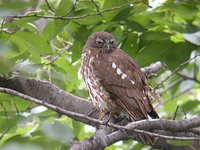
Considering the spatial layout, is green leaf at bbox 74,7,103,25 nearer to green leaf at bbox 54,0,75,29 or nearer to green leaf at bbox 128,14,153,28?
green leaf at bbox 54,0,75,29

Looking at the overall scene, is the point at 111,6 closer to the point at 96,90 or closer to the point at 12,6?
the point at 96,90

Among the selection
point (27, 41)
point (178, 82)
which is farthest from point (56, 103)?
point (178, 82)

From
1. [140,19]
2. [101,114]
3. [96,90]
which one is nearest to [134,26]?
[140,19]

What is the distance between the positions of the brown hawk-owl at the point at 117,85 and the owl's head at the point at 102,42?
7.9 inches

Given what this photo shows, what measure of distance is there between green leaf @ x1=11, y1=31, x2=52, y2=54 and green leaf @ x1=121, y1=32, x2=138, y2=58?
1197mm

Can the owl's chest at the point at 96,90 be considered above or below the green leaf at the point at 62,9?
below

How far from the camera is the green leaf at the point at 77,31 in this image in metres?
2.82

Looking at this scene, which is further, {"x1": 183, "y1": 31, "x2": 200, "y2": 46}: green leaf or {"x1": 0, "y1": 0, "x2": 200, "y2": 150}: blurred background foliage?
{"x1": 183, "y1": 31, "x2": 200, "y2": 46}: green leaf

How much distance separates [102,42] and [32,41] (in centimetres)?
105

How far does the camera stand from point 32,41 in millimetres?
2508

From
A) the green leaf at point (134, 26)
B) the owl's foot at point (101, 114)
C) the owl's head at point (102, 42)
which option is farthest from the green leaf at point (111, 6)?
the owl's foot at point (101, 114)

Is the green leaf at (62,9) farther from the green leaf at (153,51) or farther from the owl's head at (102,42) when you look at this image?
the green leaf at (153,51)

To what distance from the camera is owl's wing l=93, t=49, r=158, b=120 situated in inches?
102

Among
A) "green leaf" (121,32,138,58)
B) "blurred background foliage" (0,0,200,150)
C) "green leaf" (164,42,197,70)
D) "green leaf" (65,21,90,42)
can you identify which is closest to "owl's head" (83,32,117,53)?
"blurred background foliage" (0,0,200,150)
